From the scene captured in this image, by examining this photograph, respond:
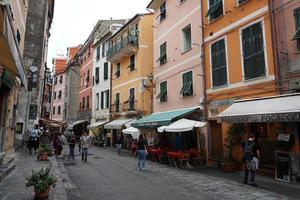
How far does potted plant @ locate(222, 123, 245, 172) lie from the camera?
1275 cm

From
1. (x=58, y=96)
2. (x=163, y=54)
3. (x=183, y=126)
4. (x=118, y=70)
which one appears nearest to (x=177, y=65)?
(x=163, y=54)

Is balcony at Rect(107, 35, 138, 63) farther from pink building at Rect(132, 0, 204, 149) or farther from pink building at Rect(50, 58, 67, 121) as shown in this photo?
pink building at Rect(50, 58, 67, 121)

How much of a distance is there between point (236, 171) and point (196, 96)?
17.0 feet

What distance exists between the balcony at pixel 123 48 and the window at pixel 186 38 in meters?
8.45

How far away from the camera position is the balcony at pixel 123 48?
1048 inches

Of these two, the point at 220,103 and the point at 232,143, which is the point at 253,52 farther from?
the point at 232,143

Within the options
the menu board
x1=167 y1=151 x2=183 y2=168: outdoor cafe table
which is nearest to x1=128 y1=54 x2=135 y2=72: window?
x1=167 y1=151 x2=183 y2=168: outdoor cafe table

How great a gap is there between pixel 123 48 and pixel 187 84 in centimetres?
1173

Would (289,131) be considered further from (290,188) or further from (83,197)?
(83,197)

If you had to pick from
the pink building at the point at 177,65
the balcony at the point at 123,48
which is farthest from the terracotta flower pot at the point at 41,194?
the balcony at the point at 123,48

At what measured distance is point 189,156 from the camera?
14.9 m

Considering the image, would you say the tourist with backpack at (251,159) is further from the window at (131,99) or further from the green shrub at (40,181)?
the window at (131,99)

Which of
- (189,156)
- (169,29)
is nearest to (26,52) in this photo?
(169,29)

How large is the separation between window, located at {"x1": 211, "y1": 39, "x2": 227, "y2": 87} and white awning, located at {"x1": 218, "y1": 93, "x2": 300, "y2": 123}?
2241 mm
